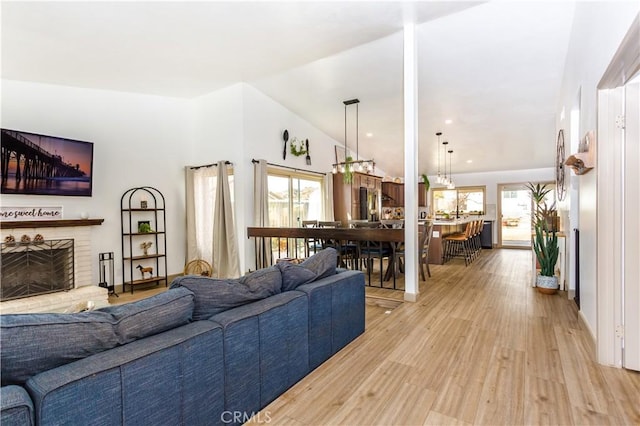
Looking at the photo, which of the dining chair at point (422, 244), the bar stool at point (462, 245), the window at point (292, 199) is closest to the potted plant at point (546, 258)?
the dining chair at point (422, 244)

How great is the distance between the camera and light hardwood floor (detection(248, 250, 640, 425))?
5.58 feet

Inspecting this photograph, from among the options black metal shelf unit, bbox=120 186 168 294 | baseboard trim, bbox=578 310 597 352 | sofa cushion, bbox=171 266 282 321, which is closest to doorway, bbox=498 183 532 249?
baseboard trim, bbox=578 310 597 352

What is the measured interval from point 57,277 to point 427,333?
4.76m

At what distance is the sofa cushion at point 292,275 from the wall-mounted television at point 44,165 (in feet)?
12.8

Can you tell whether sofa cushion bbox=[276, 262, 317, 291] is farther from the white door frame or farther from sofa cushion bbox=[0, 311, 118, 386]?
the white door frame

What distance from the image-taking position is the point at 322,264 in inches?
102

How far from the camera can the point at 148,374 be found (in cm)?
123

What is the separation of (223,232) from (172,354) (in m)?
4.13

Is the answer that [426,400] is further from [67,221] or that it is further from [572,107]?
[67,221]

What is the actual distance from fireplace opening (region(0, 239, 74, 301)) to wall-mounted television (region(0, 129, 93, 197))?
2.33 feet

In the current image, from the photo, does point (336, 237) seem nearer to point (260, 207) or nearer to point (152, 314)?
point (260, 207)

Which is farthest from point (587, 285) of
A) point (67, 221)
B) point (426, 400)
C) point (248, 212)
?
point (67, 221)

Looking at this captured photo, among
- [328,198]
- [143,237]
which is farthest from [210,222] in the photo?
[328,198]

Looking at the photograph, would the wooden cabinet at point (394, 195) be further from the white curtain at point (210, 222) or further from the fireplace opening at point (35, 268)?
the fireplace opening at point (35, 268)
